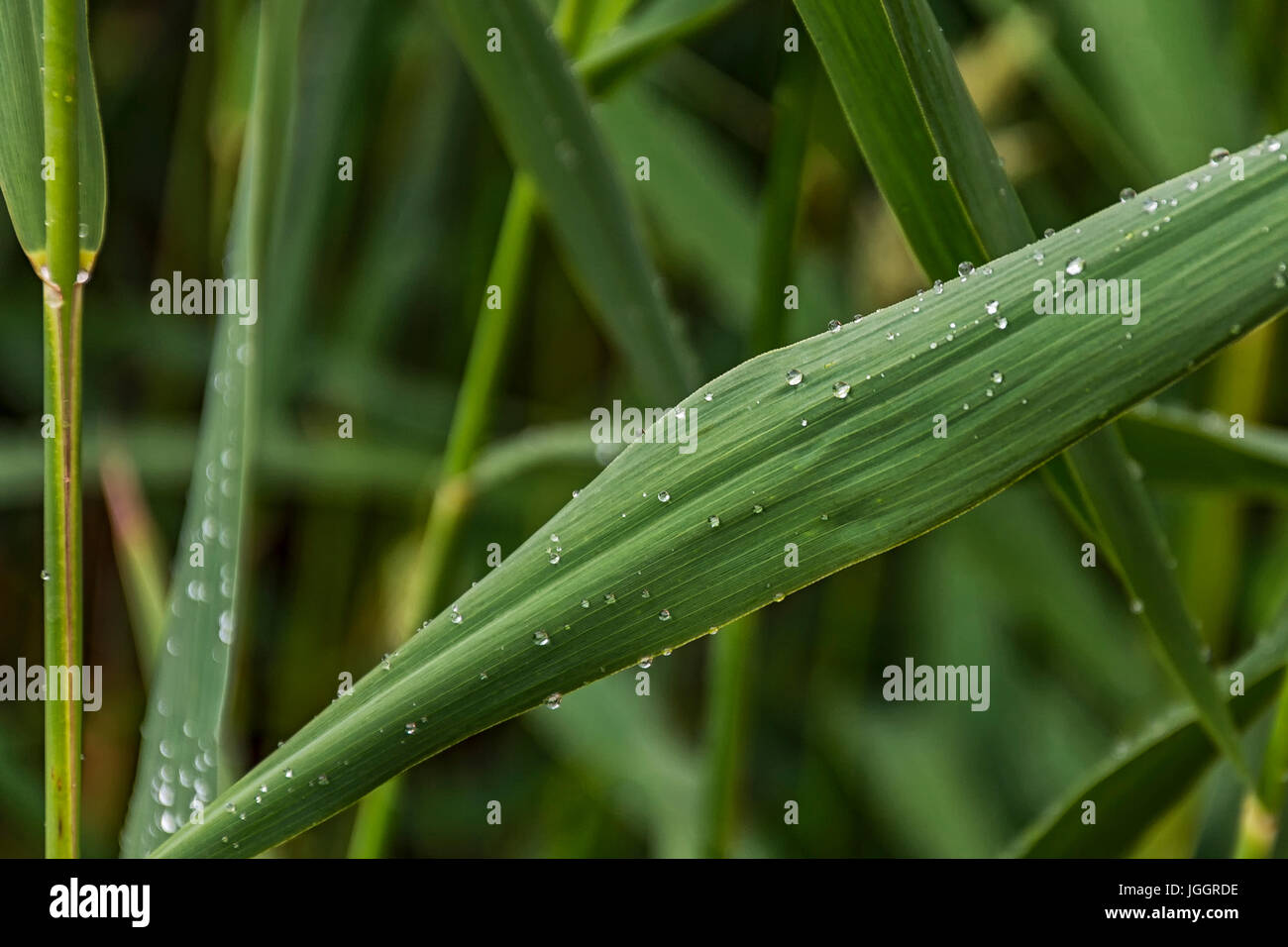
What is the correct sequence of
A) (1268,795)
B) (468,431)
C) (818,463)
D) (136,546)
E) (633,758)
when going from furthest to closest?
(633,758) < (136,546) < (468,431) < (1268,795) < (818,463)

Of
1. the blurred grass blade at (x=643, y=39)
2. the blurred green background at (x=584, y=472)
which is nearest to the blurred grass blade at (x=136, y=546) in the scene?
the blurred green background at (x=584, y=472)

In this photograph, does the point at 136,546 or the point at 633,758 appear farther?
the point at 633,758

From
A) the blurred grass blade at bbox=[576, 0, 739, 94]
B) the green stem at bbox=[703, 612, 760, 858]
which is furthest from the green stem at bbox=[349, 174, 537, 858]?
A: the green stem at bbox=[703, 612, 760, 858]

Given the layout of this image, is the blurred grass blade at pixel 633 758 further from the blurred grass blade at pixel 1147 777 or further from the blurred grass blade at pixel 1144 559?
the blurred grass blade at pixel 1144 559

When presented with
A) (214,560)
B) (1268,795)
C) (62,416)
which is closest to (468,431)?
(214,560)

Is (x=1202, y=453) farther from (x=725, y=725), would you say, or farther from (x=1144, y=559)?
(x=725, y=725)

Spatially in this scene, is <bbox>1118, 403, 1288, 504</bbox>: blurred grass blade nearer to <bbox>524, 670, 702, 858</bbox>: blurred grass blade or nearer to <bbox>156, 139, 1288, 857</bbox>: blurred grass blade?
<bbox>156, 139, 1288, 857</bbox>: blurred grass blade

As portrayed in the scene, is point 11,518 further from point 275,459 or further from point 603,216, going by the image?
point 603,216

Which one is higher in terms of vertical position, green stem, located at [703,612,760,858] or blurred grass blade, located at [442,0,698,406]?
blurred grass blade, located at [442,0,698,406]
